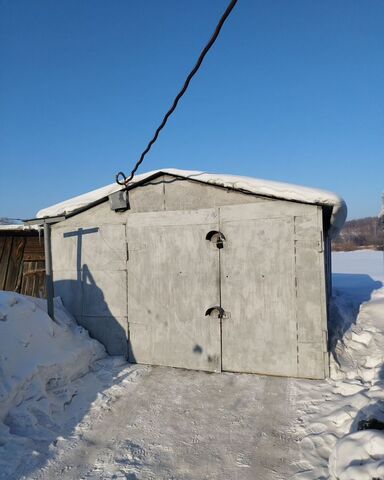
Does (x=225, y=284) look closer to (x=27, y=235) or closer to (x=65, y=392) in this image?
(x=65, y=392)

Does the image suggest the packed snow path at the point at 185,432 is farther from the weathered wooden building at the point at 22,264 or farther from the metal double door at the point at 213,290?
the weathered wooden building at the point at 22,264

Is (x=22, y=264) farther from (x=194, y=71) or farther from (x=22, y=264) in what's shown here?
(x=194, y=71)

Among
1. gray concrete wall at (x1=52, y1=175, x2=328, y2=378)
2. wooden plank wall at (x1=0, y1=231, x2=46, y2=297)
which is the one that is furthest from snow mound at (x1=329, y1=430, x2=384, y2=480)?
wooden plank wall at (x1=0, y1=231, x2=46, y2=297)

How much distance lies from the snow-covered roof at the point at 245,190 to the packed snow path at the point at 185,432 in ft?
8.94

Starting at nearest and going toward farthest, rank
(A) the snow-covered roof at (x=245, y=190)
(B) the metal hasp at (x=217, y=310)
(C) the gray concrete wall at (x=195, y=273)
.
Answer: (A) the snow-covered roof at (x=245, y=190) → (C) the gray concrete wall at (x=195, y=273) → (B) the metal hasp at (x=217, y=310)

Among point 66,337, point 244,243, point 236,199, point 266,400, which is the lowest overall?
point 266,400

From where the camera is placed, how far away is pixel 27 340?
4.66m

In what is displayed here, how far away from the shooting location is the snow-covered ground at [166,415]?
3000mm

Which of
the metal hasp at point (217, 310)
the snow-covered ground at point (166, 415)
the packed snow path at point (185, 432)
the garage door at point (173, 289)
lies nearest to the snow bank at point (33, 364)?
the snow-covered ground at point (166, 415)

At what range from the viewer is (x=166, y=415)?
13.3 feet

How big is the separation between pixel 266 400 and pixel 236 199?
9.91ft

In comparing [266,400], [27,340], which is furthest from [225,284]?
[27,340]

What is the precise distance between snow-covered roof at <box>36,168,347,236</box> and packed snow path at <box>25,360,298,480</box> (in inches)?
107

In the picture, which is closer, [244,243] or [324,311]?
[324,311]
